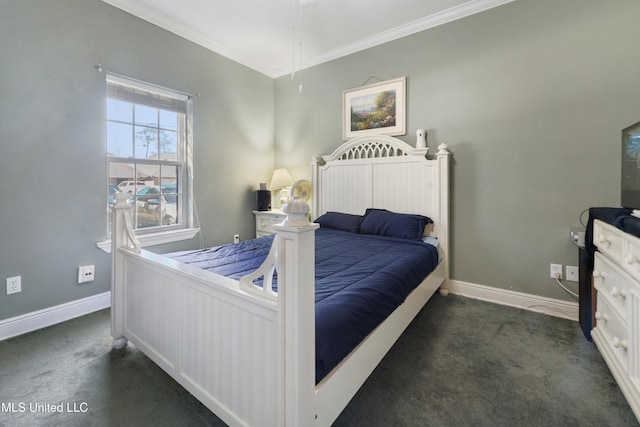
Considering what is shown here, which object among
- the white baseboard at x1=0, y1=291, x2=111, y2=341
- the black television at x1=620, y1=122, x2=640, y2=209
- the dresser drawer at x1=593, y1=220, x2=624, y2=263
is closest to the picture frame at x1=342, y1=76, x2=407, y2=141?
the black television at x1=620, y1=122, x2=640, y2=209

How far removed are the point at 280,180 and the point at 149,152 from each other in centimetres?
154

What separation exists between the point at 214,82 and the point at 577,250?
155 inches

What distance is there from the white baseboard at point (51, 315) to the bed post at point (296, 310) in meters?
2.30

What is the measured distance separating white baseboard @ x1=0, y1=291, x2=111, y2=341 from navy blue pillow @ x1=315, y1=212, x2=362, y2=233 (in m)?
2.18

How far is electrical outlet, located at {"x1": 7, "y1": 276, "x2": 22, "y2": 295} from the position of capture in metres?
1.97

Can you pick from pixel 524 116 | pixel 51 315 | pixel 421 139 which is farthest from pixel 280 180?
pixel 524 116

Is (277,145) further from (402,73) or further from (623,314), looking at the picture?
(623,314)

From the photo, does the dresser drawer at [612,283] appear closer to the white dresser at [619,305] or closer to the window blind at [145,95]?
the white dresser at [619,305]

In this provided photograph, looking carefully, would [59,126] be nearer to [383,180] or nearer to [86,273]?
[86,273]

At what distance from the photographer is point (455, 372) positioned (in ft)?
5.20

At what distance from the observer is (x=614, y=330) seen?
4.99 feet

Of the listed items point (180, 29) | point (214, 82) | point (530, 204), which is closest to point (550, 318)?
point (530, 204)

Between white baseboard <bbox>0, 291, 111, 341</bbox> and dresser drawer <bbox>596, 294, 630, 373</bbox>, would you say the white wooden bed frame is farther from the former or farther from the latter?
dresser drawer <bbox>596, 294, 630, 373</bbox>

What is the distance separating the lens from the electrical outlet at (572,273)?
223 centimetres
